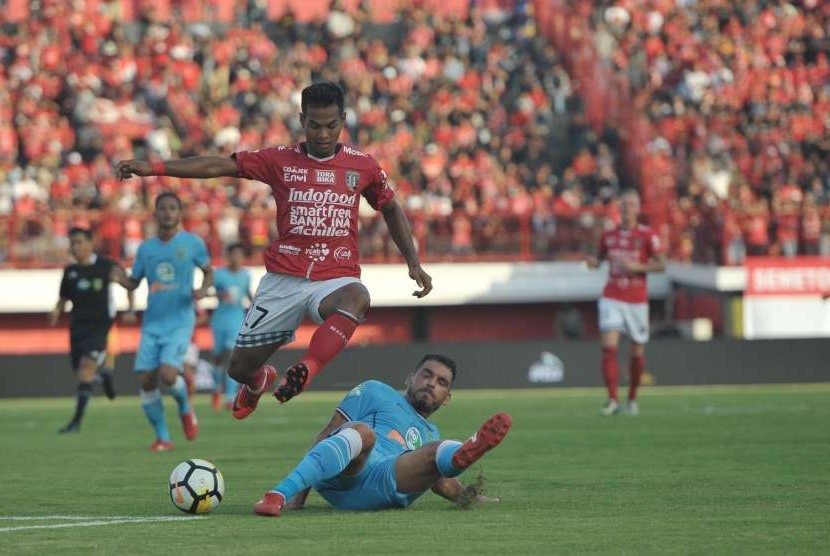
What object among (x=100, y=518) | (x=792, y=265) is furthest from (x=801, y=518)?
(x=792, y=265)

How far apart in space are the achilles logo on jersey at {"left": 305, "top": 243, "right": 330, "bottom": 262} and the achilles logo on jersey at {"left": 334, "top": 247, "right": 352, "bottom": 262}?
2.3 inches

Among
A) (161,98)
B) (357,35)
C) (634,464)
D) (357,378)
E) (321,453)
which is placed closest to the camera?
(321,453)

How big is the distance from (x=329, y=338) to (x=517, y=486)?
5.64 feet

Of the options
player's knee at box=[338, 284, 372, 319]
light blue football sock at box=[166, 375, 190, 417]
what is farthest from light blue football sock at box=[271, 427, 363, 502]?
light blue football sock at box=[166, 375, 190, 417]

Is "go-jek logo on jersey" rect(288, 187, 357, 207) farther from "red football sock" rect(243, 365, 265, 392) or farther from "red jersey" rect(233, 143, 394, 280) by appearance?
"red football sock" rect(243, 365, 265, 392)

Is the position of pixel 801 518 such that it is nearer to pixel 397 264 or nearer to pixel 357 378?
pixel 357 378

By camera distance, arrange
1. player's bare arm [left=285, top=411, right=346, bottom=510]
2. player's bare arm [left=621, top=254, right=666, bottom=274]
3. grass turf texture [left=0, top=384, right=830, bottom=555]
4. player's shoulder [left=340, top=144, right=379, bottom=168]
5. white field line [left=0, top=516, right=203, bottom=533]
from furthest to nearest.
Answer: player's bare arm [left=621, top=254, right=666, bottom=274] < player's shoulder [left=340, top=144, right=379, bottom=168] < player's bare arm [left=285, top=411, right=346, bottom=510] < white field line [left=0, top=516, right=203, bottom=533] < grass turf texture [left=0, top=384, right=830, bottom=555]

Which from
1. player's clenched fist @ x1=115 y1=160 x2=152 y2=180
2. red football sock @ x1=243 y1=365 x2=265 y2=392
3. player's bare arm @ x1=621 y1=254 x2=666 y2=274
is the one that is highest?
player's clenched fist @ x1=115 y1=160 x2=152 y2=180

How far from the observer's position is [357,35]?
37125mm

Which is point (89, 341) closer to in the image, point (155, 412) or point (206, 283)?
point (155, 412)

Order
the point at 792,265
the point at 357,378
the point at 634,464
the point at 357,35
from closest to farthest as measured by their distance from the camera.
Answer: the point at 634,464, the point at 357,378, the point at 792,265, the point at 357,35

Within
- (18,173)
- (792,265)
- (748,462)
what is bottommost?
(748,462)

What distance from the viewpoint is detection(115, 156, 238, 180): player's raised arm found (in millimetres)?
9094

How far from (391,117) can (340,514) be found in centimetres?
2579
